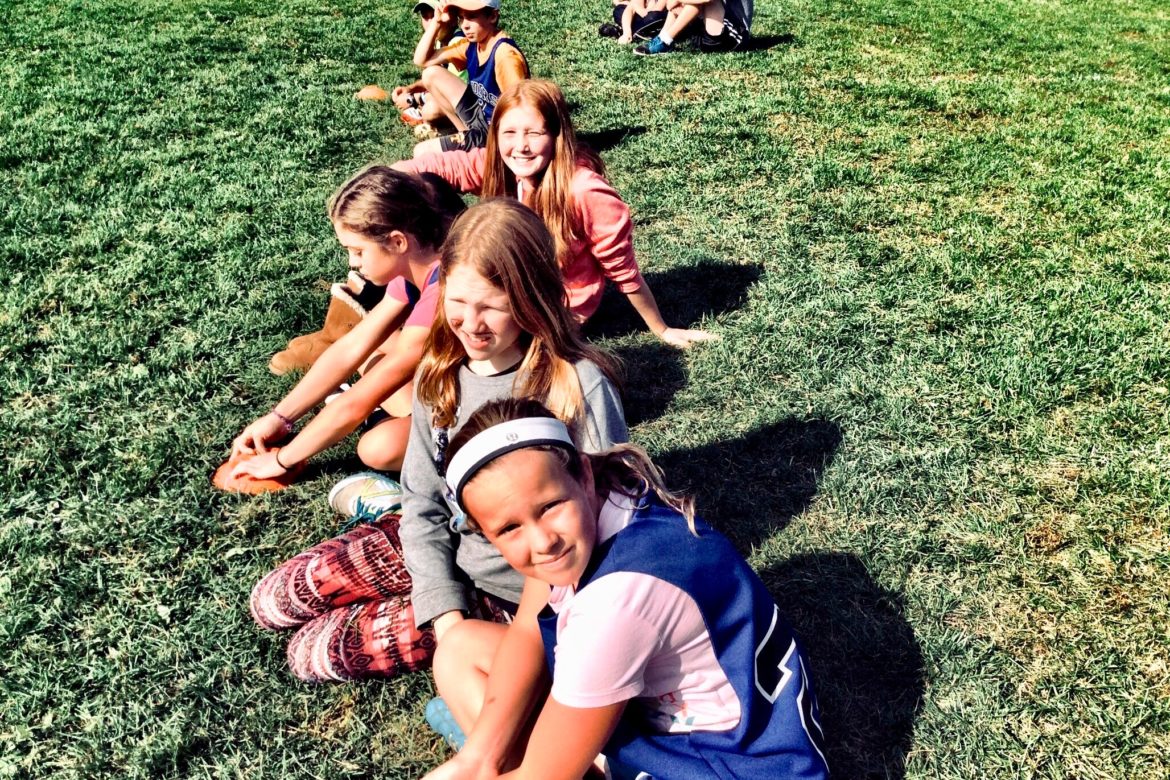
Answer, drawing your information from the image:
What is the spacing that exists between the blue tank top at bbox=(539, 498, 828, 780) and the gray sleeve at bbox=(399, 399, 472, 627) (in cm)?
63

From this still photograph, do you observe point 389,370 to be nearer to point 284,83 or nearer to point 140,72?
point 284,83

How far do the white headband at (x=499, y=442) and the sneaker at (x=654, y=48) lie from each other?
725cm

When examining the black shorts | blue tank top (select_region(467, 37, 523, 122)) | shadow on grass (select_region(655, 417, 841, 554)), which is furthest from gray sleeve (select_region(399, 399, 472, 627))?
blue tank top (select_region(467, 37, 523, 122))

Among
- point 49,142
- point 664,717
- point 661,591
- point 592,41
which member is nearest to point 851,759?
point 664,717

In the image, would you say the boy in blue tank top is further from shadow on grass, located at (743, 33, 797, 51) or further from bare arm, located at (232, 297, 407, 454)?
shadow on grass, located at (743, 33, 797, 51)

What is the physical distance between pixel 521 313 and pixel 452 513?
670mm

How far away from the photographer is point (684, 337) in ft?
13.6

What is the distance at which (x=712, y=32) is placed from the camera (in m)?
8.07

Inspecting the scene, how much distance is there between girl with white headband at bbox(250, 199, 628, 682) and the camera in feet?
8.07

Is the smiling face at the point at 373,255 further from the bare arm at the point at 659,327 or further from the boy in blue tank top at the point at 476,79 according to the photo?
the boy in blue tank top at the point at 476,79

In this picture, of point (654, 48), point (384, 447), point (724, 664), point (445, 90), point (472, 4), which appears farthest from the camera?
point (654, 48)

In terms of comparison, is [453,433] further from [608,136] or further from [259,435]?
[608,136]

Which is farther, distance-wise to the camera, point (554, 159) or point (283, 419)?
point (554, 159)

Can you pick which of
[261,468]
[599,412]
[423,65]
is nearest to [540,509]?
[599,412]
